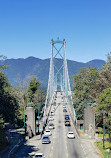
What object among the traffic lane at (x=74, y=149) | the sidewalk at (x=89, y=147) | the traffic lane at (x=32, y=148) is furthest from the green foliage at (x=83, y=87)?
the traffic lane at (x=32, y=148)

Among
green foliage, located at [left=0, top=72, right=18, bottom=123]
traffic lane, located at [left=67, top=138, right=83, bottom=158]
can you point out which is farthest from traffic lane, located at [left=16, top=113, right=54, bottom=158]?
green foliage, located at [left=0, top=72, right=18, bottom=123]

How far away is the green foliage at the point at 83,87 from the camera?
68875 millimetres

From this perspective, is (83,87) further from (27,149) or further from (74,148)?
(27,149)

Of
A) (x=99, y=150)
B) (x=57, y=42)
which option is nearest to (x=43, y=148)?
(x=99, y=150)

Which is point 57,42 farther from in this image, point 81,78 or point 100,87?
point 100,87

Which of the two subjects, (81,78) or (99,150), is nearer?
(99,150)

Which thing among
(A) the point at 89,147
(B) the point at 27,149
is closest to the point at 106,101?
(A) the point at 89,147

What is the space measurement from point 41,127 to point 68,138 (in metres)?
11.8

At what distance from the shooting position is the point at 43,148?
38219 millimetres

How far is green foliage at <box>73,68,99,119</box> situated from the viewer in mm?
68875

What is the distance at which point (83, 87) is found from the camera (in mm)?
71750

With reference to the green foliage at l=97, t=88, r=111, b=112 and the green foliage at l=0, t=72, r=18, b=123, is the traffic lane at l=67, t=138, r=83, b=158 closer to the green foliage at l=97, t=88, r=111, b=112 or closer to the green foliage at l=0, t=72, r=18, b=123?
the green foliage at l=97, t=88, r=111, b=112

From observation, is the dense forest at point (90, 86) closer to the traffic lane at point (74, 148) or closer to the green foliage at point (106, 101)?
the traffic lane at point (74, 148)

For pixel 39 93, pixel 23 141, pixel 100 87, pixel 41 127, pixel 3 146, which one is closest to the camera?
pixel 3 146
